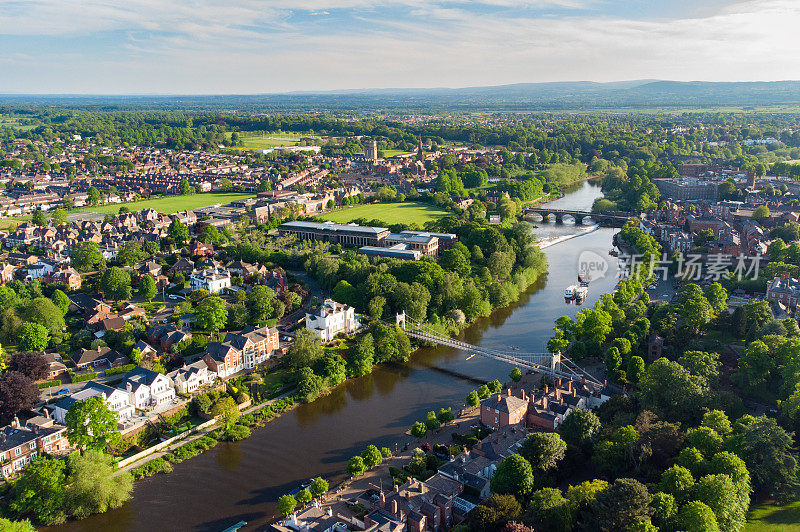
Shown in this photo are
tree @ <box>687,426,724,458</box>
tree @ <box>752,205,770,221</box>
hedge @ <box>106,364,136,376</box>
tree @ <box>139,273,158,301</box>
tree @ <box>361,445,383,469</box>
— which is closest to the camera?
tree @ <box>687,426,724,458</box>

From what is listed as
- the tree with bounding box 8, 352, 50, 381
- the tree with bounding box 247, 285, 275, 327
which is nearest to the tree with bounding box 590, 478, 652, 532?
the tree with bounding box 247, 285, 275, 327

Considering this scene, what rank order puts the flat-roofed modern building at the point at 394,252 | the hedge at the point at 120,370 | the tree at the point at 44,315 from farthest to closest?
the flat-roofed modern building at the point at 394,252
the tree at the point at 44,315
the hedge at the point at 120,370

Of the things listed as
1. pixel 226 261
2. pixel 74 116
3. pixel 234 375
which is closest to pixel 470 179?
pixel 226 261

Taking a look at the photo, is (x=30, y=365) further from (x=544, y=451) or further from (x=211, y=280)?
(x=544, y=451)

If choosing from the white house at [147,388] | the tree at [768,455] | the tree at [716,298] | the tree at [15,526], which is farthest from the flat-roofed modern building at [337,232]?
the tree at [15,526]

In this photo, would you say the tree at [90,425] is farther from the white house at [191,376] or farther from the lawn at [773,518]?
the lawn at [773,518]

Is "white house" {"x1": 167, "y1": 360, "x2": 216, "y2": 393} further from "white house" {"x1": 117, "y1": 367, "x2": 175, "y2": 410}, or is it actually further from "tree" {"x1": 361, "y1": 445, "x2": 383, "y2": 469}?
"tree" {"x1": 361, "y1": 445, "x2": 383, "y2": 469}

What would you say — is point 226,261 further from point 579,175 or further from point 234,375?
point 579,175
